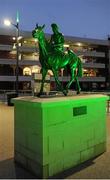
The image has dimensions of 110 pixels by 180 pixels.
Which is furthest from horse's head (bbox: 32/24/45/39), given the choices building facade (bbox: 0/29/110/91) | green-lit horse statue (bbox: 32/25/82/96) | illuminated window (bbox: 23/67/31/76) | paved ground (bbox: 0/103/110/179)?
illuminated window (bbox: 23/67/31/76)

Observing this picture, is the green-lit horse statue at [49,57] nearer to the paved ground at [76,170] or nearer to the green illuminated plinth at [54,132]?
the green illuminated plinth at [54,132]

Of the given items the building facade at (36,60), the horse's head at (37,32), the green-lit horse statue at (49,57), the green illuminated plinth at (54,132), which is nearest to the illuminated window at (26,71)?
the building facade at (36,60)

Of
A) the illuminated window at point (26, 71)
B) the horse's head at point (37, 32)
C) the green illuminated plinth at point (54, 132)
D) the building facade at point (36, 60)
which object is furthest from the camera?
the illuminated window at point (26, 71)

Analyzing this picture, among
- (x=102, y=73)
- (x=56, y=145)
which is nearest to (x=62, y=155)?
(x=56, y=145)

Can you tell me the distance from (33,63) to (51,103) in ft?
139

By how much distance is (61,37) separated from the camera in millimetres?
6016

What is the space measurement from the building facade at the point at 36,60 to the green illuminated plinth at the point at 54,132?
33189mm

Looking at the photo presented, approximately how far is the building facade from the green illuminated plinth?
3319 cm

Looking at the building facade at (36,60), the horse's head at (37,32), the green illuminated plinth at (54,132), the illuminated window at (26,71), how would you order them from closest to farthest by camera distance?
1. the green illuminated plinth at (54,132)
2. the horse's head at (37,32)
3. the building facade at (36,60)
4. the illuminated window at (26,71)

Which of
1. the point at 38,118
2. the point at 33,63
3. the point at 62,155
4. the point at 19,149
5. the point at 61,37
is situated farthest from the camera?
the point at 33,63

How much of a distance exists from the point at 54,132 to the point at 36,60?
43.1 metres

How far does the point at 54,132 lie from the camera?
489 cm

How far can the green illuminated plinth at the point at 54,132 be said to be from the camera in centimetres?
476

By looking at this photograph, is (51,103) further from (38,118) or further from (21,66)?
(21,66)
